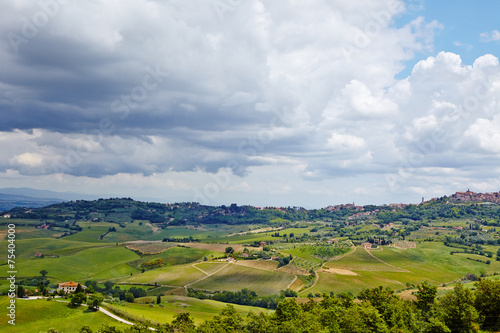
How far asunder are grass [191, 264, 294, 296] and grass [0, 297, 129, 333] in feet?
215

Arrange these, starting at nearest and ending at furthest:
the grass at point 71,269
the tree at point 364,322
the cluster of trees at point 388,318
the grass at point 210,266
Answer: the tree at point 364,322, the cluster of trees at point 388,318, the grass at point 71,269, the grass at point 210,266

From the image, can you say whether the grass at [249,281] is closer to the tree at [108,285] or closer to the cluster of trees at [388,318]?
the tree at [108,285]

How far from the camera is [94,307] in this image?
95438mm

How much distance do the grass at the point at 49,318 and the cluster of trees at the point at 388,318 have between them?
22.2 m

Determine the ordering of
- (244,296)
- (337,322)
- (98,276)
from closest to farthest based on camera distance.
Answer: (337,322) < (244,296) < (98,276)

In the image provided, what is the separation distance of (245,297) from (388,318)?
3148 inches

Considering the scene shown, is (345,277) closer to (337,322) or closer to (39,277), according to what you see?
(337,322)

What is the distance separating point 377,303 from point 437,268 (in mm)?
122278

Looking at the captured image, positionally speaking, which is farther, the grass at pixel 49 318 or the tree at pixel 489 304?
the grass at pixel 49 318

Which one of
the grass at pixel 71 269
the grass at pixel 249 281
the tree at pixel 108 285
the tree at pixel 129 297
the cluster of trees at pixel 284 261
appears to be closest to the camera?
the tree at pixel 129 297

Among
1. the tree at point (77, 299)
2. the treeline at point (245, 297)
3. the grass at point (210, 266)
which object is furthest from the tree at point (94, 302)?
the grass at point (210, 266)

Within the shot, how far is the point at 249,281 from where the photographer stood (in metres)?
156

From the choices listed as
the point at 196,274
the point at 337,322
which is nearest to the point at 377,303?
the point at 337,322

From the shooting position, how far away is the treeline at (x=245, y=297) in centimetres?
13112
